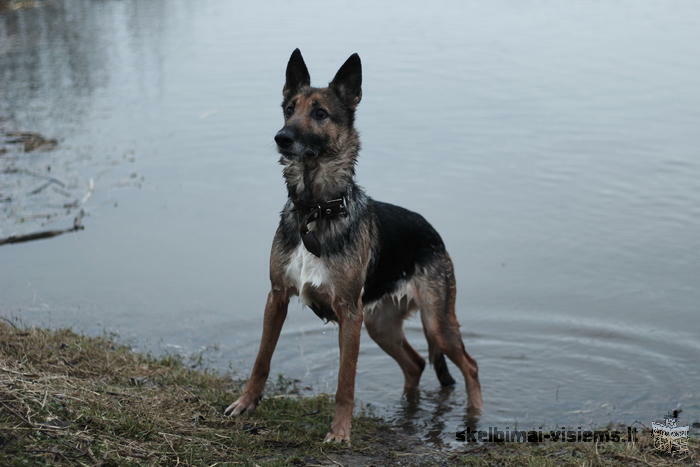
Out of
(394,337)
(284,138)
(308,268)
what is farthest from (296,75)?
(394,337)

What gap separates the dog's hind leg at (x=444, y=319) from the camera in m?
7.16

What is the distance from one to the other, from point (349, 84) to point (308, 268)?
1.26 meters

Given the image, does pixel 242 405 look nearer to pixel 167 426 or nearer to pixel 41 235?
pixel 167 426

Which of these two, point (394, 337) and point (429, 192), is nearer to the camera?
point (394, 337)

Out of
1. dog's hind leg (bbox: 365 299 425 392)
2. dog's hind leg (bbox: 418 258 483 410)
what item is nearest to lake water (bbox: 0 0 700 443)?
dog's hind leg (bbox: 365 299 425 392)

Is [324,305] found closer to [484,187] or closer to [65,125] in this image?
[484,187]

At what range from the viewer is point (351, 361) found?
6.32 m

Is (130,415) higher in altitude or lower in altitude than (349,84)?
lower

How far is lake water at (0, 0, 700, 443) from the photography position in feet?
27.6

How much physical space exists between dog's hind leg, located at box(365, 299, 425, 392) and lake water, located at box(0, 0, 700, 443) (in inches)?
9.5

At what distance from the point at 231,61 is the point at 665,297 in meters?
11.3

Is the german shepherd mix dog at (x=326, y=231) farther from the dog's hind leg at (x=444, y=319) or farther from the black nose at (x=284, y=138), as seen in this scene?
the dog's hind leg at (x=444, y=319)

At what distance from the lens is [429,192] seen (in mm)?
11828

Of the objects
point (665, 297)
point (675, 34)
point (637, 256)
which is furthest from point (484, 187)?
point (675, 34)
